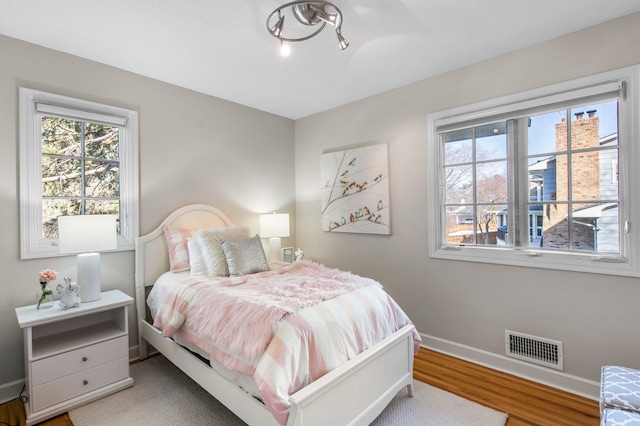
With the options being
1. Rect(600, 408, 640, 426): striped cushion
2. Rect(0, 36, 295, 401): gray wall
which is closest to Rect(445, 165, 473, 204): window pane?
Rect(600, 408, 640, 426): striped cushion

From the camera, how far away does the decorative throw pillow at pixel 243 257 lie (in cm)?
262

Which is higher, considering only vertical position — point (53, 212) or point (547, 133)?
point (547, 133)

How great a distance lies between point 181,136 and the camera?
3162 millimetres

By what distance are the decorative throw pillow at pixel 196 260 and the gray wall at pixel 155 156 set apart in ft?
1.80

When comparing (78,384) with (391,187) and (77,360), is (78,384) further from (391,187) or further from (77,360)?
(391,187)

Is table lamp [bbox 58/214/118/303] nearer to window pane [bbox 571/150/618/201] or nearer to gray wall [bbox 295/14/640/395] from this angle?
gray wall [bbox 295/14/640/395]

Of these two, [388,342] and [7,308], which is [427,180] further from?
[7,308]

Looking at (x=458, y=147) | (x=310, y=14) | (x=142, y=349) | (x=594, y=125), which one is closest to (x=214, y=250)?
(x=142, y=349)

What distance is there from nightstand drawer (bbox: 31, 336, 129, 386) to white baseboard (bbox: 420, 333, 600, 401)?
264 centimetres

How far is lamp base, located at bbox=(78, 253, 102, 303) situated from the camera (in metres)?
2.28

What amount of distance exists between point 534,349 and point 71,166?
4045 millimetres

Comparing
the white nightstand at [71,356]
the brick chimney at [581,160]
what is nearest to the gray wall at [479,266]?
the brick chimney at [581,160]

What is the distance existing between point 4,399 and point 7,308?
63 centimetres

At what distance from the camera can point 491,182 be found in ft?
8.83
